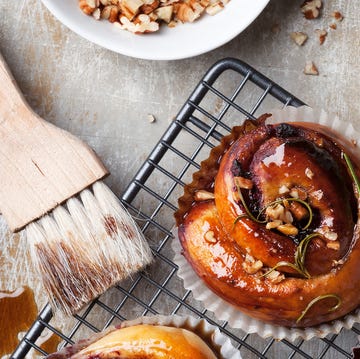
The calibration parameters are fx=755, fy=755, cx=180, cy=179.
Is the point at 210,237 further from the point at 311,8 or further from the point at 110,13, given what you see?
the point at 311,8

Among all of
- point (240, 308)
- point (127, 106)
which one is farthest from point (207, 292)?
point (127, 106)

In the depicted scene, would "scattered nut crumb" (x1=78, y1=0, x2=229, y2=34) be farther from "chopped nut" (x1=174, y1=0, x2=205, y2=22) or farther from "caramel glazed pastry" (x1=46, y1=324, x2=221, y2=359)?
"caramel glazed pastry" (x1=46, y1=324, x2=221, y2=359)

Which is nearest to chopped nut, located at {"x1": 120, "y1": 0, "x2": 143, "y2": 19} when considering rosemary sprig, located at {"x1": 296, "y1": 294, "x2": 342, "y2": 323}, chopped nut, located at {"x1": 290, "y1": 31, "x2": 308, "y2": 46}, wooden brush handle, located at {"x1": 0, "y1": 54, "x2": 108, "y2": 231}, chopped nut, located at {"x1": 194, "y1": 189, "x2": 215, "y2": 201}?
wooden brush handle, located at {"x1": 0, "y1": 54, "x2": 108, "y2": 231}

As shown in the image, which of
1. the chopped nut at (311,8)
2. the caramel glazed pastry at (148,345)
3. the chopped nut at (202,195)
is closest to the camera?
the caramel glazed pastry at (148,345)

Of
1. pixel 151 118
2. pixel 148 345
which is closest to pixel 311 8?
pixel 151 118

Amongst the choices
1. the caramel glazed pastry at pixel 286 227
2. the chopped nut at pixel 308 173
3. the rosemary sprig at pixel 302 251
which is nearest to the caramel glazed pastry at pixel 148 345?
the caramel glazed pastry at pixel 286 227

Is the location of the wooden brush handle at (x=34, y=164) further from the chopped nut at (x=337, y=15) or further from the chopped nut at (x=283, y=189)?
the chopped nut at (x=337, y=15)

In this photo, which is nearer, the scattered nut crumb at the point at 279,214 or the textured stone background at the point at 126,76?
the scattered nut crumb at the point at 279,214
